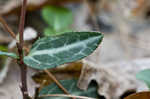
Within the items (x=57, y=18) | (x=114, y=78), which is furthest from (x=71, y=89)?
(x=57, y=18)

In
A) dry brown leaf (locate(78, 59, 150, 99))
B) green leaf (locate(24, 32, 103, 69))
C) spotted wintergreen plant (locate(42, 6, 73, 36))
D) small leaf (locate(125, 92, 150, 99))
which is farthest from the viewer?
spotted wintergreen plant (locate(42, 6, 73, 36))

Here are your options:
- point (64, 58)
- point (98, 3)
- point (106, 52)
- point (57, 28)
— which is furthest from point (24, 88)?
point (98, 3)

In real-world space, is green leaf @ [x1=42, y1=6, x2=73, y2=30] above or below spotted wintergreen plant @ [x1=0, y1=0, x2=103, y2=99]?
below

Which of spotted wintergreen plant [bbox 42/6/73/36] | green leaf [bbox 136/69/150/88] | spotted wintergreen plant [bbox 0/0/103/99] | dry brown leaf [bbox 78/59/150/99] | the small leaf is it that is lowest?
dry brown leaf [bbox 78/59/150/99]

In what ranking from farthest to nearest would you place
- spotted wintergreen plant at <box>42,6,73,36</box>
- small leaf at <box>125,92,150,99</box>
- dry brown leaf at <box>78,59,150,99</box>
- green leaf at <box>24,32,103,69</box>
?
spotted wintergreen plant at <box>42,6,73,36</box>
dry brown leaf at <box>78,59,150,99</box>
small leaf at <box>125,92,150,99</box>
green leaf at <box>24,32,103,69</box>

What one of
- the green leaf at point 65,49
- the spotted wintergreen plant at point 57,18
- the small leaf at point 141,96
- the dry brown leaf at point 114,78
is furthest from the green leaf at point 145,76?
the spotted wintergreen plant at point 57,18

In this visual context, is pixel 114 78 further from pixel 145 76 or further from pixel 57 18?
pixel 57 18

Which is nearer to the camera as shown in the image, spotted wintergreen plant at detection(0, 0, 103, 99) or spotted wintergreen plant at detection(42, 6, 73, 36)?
spotted wintergreen plant at detection(0, 0, 103, 99)

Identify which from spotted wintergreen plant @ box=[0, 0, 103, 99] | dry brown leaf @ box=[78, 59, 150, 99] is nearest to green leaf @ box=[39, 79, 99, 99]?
dry brown leaf @ box=[78, 59, 150, 99]

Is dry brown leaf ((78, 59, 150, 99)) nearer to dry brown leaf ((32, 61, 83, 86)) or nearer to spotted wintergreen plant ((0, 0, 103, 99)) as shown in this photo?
dry brown leaf ((32, 61, 83, 86))
